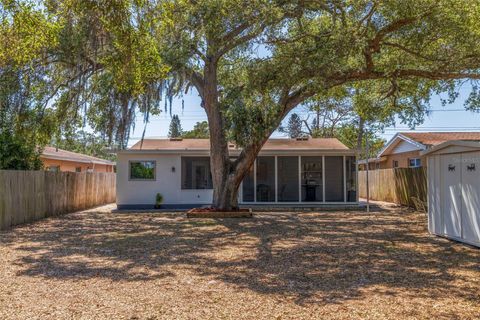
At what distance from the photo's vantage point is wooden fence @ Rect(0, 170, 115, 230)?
10766 mm

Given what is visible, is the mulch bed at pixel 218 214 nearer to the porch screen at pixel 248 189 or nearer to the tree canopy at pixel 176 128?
the porch screen at pixel 248 189

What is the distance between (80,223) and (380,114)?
11.0m

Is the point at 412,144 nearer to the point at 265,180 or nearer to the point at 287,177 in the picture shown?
the point at 287,177

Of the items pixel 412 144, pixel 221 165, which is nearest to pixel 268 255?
pixel 221 165

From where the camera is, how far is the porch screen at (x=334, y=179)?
669 inches

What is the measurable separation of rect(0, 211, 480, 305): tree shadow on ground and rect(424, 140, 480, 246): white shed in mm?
370

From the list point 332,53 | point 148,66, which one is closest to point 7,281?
point 148,66

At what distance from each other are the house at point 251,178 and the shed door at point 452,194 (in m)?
7.63

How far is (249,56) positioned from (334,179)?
23.3 feet

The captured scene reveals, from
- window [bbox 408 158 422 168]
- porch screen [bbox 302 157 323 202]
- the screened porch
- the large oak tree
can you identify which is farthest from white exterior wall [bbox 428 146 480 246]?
window [bbox 408 158 422 168]

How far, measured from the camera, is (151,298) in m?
4.72

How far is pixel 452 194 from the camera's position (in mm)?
8602

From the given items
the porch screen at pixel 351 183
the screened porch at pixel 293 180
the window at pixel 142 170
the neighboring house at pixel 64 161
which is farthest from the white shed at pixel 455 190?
the neighboring house at pixel 64 161

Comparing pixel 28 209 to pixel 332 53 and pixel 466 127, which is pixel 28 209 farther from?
pixel 466 127
